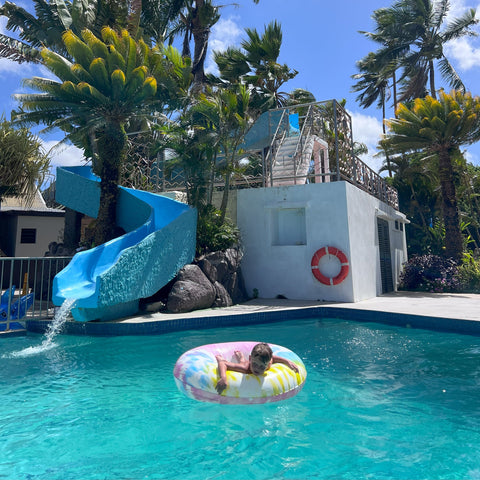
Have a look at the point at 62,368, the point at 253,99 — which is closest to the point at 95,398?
the point at 62,368

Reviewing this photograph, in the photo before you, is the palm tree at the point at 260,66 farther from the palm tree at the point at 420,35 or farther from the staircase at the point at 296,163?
the palm tree at the point at 420,35

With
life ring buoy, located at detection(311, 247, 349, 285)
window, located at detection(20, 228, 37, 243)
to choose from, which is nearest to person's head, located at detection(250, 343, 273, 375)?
life ring buoy, located at detection(311, 247, 349, 285)

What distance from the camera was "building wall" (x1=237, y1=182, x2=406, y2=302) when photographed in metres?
11.5

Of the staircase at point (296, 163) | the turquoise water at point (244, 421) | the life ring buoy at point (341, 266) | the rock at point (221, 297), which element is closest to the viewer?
the turquoise water at point (244, 421)

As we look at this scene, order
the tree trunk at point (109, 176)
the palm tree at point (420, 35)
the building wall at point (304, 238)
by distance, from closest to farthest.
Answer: the tree trunk at point (109, 176) < the building wall at point (304, 238) < the palm tree at point (420, 35)

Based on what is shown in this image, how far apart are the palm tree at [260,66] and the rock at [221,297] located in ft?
33.0

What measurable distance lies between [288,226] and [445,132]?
7.57 meters

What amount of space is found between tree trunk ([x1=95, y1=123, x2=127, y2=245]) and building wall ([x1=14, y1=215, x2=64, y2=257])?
8.15 meters

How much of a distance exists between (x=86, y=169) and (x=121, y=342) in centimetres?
878

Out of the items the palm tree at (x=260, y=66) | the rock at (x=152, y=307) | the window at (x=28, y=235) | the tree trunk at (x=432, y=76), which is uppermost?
the tree trunk at (x=432, y=76)

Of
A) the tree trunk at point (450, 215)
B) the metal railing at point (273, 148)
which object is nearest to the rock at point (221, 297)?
→ the metal railing at point (273, 148)

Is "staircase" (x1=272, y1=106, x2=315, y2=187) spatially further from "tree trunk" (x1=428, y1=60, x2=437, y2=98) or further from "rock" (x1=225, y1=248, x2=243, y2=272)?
"tree trunk" (x1=428, y1=60, x2=437, y2=98)

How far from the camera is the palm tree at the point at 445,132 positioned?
14398 millimetres

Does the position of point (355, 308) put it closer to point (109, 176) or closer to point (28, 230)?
point (109, 176)
